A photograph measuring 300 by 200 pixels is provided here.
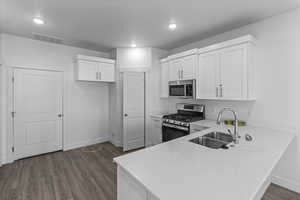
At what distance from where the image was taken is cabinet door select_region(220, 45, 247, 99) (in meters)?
2.45

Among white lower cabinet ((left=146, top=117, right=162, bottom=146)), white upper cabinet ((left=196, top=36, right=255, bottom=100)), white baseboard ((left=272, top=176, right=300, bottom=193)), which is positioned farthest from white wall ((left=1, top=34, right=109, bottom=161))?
white baseboard ((left=272, top=176, right=300, bottom=193))

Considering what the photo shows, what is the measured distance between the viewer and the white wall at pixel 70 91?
10.3ft

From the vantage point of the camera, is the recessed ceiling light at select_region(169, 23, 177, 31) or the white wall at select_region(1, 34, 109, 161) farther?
the white wall at select_region(1, 34, 109, 161)

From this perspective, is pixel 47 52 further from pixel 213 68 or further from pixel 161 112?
pixel 213 68

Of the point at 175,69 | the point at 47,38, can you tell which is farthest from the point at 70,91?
the point at 175,69

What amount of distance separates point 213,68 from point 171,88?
1.13 m

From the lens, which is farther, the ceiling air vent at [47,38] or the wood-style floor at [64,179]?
the ceiling air vent at [47,38]

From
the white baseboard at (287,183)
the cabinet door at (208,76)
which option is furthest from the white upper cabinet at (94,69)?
the white baseboard at (287,183)

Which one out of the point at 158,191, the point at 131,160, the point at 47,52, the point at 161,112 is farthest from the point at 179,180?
the point at 47,52

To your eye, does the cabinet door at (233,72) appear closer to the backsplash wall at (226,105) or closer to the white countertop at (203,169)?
the backsplash wall at (226,105)

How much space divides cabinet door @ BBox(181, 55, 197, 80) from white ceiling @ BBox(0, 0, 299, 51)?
0.52m

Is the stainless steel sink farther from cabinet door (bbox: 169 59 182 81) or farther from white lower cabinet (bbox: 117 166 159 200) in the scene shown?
cabinet door (bbox: 169 59 182 81)

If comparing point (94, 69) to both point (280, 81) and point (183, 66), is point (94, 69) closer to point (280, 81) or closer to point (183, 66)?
point (183, 66)

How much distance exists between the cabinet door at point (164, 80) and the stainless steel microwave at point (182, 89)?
16 cm
